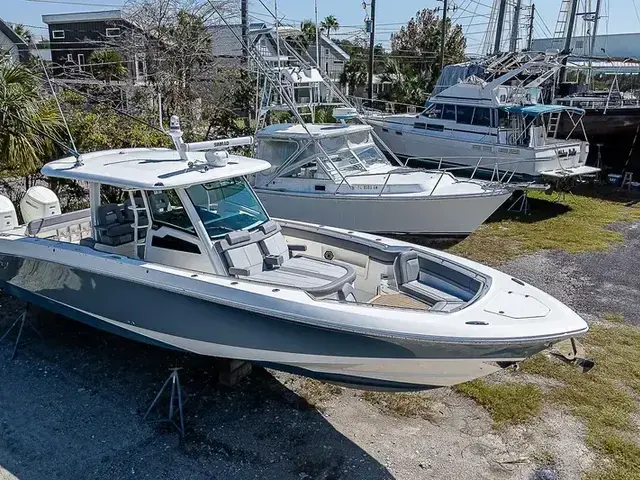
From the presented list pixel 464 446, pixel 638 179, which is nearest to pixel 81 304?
pixel 464 446

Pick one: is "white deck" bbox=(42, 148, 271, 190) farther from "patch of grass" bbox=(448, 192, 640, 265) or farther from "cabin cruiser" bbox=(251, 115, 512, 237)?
"patch of grass" bbox=(448, 192, 640, 265)

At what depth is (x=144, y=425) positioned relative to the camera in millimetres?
4648

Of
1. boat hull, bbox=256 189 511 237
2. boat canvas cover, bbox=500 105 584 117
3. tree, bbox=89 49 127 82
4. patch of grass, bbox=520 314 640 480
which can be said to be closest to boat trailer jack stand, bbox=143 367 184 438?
patch of grass, bbox=520 314 640 480

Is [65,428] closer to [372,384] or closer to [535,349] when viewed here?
[372,384]

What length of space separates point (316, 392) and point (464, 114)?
1041 cm

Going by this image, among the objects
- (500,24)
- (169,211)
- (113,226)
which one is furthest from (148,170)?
(500,24)

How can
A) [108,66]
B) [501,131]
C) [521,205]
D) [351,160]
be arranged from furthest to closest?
1. [108,66]
2. [501,131]
3. [521,205]
4. [351,160]

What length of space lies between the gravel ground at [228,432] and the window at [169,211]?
1521 mm

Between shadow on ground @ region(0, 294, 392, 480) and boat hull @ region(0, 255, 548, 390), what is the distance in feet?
0.96

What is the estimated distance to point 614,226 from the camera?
11.4 m

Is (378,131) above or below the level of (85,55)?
below

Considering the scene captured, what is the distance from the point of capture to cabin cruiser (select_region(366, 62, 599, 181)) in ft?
40.3

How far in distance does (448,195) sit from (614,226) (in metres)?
4.57

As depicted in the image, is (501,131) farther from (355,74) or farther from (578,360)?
(355,74)
